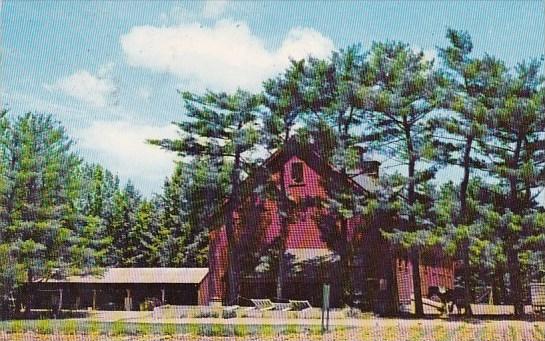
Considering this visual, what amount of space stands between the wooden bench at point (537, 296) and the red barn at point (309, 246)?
1.40 meters

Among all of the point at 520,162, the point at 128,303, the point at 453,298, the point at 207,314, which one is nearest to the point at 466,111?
the point at 520,162

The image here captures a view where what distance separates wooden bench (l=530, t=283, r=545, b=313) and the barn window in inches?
154

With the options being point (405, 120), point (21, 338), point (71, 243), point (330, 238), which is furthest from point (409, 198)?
point (21, 338)

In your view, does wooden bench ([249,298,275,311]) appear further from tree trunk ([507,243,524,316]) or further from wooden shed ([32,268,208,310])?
tree trunk ([507,243,524,316])

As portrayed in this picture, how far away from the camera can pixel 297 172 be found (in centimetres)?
1086

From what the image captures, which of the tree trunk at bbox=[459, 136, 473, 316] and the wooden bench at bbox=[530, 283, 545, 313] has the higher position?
the tree trunk at bbox=[459, 136, 473, 316]

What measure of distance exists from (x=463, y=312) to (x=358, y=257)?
1.78 meters

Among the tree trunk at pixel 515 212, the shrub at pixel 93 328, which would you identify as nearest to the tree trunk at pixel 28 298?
the shrub at pixel 93 328

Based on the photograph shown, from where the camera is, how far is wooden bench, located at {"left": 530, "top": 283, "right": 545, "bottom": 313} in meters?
7.57

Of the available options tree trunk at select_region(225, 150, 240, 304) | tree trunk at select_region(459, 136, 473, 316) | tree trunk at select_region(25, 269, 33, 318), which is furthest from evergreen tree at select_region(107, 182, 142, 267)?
tree trunk at select_region(459, 136, 473, 316)

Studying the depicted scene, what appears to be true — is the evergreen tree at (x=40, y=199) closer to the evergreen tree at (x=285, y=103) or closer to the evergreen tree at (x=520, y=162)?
the evergreen tree at (x=285, y=103)

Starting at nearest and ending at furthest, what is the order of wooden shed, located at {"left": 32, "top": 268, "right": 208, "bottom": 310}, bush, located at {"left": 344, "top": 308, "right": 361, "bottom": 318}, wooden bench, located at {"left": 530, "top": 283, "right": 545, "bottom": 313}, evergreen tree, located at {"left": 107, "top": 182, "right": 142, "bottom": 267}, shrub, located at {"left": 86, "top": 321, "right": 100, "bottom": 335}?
shrub, located at {"left": 86, "top": 321, "right": 100, "bottom": 335} < wooden bench, located at {"left": 530, "top": 283, "right": 545, "bottom": 313} < bush, located at {"left": 344, "top": 308, "right": 361, "bottom": 318} < wooden shed, located at {"left": 32, "top": 268, "right": 208, "bottom": 310} < evergreen tree, located at {"left": 107, "top": 182, "right": 142, "bottom": 267}

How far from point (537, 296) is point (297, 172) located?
164 inches

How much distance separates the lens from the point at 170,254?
11.6 meters
